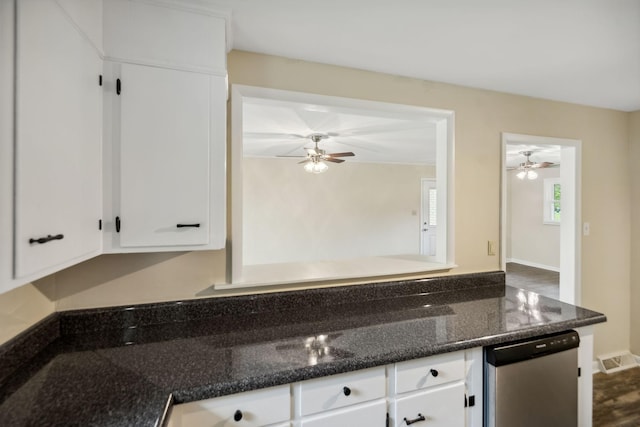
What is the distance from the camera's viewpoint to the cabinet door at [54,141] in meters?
0.77

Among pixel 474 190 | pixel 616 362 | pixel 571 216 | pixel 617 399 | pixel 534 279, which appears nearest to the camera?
pixel 474 190

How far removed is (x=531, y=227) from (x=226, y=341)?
7729 millimetres

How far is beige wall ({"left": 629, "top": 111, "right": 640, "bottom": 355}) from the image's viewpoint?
8.96 feet

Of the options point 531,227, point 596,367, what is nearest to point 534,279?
point 531,227

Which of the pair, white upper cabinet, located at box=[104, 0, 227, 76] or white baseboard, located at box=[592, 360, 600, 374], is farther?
white baseboard, located at box=[592, 360, 600, 374]

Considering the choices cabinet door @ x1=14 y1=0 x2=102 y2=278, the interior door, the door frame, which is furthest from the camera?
the interior door

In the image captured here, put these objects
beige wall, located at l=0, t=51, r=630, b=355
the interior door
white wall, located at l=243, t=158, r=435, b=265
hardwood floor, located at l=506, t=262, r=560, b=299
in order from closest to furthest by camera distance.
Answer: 1. beige wall, located at l=0, t=51, r=630, b=355
2. hardwood floor, located at l=506, t=262, r=560, b=299
3. white wall, located at l=243, t=158, r=435, b=265
4. the interior door

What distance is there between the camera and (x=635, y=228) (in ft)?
9.07

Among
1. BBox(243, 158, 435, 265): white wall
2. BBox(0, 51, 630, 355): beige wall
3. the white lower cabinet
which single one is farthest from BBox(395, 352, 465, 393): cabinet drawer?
BBox(243, 158, 435, 265): white wall

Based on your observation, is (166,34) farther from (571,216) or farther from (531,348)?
(571,216)

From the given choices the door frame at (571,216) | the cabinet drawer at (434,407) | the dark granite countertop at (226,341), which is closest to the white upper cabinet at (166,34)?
the dark granite countertop at (226,341)

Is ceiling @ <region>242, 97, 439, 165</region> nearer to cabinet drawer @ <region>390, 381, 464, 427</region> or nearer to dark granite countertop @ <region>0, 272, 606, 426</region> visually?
dark granite countertop @ <region>0, 272, 606, 426</region>

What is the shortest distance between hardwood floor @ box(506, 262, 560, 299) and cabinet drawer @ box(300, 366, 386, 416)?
4.72m

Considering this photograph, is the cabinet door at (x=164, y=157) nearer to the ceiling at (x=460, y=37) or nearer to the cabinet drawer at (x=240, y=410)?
the ceiling at (x=460, y=37)
